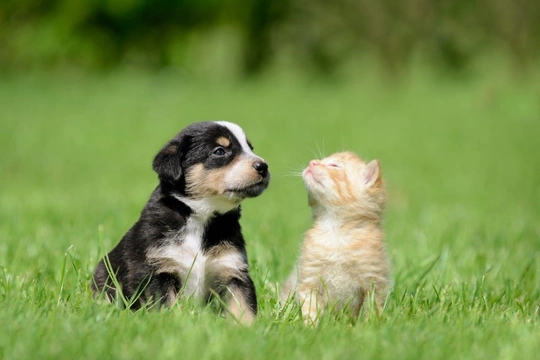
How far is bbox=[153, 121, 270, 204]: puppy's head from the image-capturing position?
4109 millimetres

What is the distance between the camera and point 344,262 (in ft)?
13.0

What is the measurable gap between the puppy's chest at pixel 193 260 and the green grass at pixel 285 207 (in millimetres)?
152

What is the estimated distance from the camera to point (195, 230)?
13.3 ft

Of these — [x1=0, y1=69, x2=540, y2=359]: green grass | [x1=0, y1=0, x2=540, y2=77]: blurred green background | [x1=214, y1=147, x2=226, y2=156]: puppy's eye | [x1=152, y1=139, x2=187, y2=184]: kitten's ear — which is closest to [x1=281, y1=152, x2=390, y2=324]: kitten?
[x1=0, y1=69, x2=540, y2=359]: green grass

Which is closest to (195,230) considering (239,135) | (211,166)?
(211,166)

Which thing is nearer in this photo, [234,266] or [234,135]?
[234,266]

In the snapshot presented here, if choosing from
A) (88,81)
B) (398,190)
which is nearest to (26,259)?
(398,190)

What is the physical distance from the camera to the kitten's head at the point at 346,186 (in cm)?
415

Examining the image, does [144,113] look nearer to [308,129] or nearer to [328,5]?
[308,129]

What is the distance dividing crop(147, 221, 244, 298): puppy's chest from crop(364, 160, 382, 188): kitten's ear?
2.43 feet

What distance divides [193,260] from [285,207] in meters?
5.39

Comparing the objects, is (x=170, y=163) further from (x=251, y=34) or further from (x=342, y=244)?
(x=251, y=34)

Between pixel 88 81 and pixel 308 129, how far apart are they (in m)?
8.80

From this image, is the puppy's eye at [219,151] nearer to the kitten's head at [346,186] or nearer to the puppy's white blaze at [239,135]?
the puppy's white blaze at [239,135]
